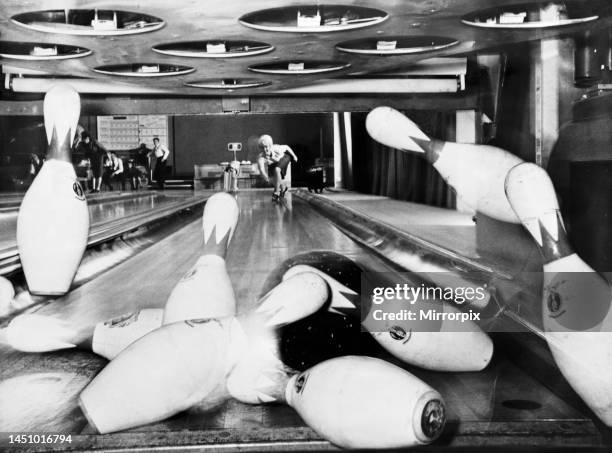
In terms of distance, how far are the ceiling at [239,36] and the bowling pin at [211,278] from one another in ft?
0.59

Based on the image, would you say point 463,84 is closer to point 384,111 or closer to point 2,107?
point 384,111

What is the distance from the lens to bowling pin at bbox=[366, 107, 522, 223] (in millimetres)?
881

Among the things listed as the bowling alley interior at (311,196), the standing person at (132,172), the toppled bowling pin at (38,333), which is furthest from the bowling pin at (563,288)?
the toppled bowling pin at (38,333)

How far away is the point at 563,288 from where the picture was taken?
845 mm

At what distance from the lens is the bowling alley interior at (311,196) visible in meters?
0.81

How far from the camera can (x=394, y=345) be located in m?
0.86

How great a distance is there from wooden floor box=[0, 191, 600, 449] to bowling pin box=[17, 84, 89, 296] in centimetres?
5

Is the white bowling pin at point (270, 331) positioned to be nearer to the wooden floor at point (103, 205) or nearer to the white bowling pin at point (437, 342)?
the white bowling pin at point (437, 342)

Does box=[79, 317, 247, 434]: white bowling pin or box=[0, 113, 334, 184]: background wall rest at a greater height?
box=[0, 113, 334, 184]: background wall

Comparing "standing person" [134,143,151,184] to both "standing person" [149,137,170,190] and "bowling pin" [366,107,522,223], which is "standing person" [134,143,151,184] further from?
"bowling pin" [366,107,522,223]

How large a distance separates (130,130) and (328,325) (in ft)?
1.36

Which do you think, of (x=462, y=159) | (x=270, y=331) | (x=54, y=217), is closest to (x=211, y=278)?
(x=270, y=331)

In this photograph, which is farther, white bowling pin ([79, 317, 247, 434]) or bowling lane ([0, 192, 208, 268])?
bowling lane ([0, 192, 208, 268])

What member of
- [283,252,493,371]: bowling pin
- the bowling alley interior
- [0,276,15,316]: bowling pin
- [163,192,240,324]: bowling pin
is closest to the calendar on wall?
the bowling alley interior
